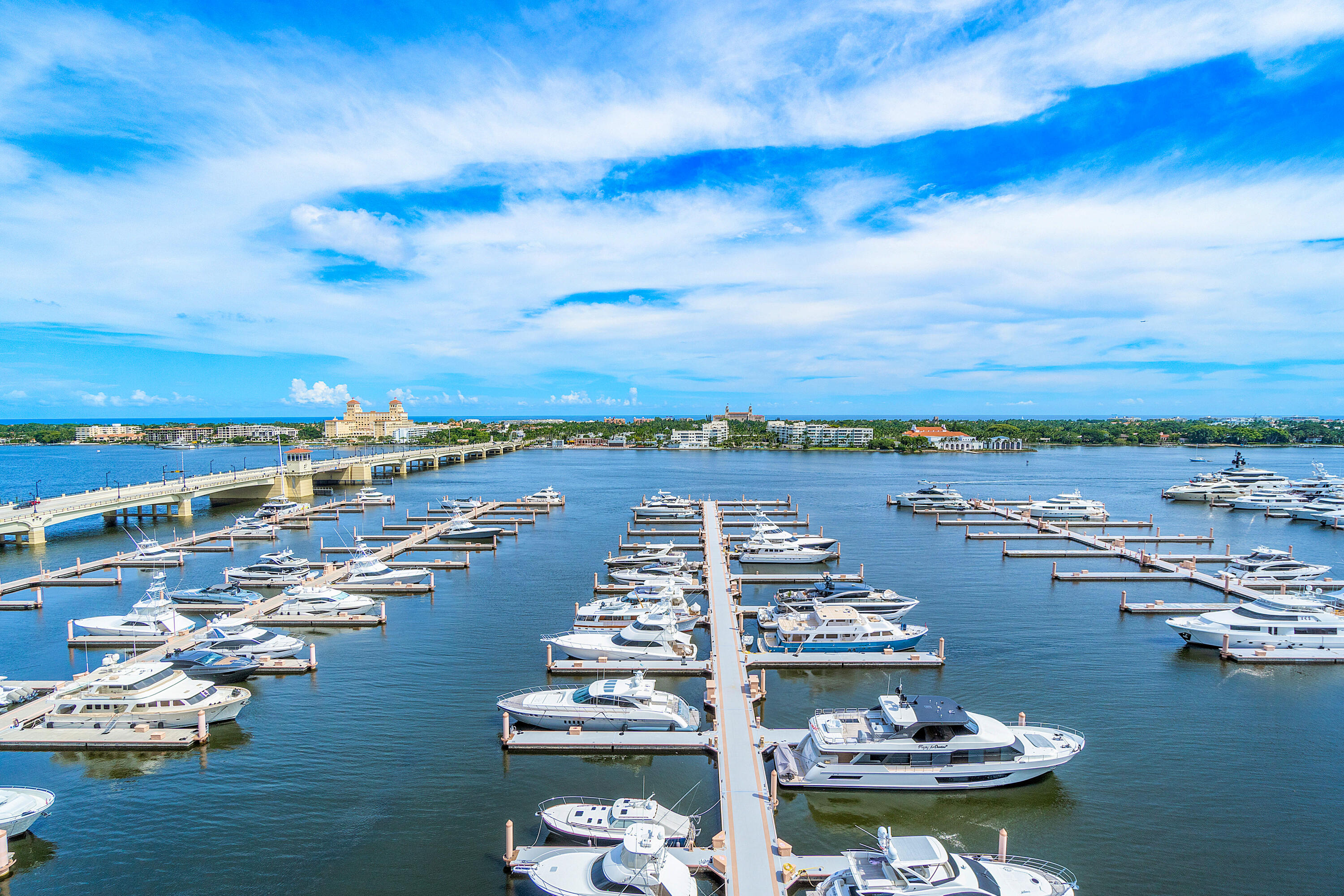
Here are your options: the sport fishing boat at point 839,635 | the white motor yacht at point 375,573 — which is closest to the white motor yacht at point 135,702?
the white motor yacht at point 375,573

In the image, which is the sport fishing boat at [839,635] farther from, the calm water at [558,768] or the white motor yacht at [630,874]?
the white motor yacht at [630,874]

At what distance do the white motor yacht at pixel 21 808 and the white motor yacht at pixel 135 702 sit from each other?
6.41 m

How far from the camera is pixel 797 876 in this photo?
19500 mm

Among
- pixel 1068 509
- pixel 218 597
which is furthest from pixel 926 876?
pixel 1068 509

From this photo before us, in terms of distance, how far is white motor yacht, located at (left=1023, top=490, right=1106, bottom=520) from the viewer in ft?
285

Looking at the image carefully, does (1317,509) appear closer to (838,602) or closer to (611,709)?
(838,602)

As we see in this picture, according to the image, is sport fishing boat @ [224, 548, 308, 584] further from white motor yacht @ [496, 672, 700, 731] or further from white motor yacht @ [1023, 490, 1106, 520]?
white motor yacht @ [1023, 490, 1106, 520]

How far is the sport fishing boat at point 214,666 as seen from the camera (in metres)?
34.8

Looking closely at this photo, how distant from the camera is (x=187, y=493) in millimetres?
89438

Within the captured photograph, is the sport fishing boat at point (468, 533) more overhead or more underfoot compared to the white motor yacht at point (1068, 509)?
more underfoot

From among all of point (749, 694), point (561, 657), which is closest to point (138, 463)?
point (561, 657)

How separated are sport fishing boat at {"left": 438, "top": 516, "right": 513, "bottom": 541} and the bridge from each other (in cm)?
3679

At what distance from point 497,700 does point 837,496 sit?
291 feet

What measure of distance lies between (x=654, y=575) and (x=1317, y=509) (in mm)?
88875
